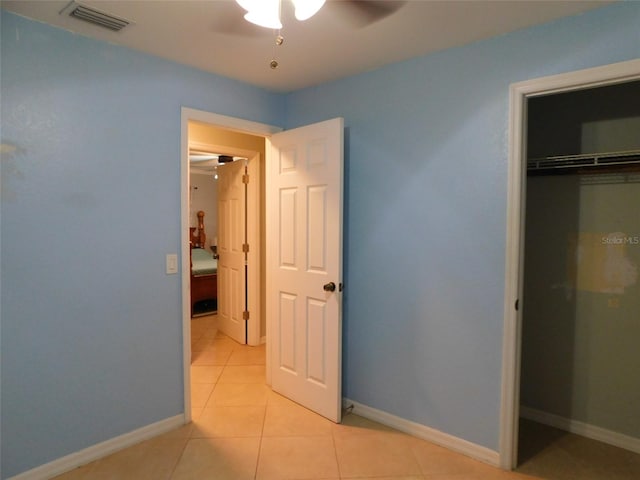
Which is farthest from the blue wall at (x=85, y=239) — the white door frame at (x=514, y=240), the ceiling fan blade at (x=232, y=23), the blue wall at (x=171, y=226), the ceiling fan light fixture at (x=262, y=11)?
the white door frame at (x=514, y=240)

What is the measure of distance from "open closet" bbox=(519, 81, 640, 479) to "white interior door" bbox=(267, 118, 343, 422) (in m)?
1.33

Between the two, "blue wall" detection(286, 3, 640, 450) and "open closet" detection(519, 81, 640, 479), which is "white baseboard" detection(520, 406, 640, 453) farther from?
"blue wall" detection(286, 3, 640, 450)

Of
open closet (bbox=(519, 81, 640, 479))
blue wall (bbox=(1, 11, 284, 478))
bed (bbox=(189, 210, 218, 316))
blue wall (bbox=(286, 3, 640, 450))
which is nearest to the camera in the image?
blue wall (bbox=(1, 11, 284, 478))

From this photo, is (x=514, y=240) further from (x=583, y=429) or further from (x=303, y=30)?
(x=303, y=30)

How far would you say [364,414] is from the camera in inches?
101

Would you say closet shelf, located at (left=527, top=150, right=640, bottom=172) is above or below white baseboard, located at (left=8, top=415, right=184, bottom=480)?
above

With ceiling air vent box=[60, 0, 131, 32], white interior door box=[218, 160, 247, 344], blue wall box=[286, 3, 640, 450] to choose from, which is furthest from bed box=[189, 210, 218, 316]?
ceiling air vent box=[60, 0, 131, 32]

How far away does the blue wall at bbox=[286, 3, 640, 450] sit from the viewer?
1.93 meters

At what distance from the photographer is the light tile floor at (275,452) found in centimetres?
197

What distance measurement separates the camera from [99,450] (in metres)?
2.08

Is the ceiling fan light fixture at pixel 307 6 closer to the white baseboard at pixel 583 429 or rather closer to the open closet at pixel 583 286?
the open closet at pixel 583 286

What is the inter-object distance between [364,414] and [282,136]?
213 cm

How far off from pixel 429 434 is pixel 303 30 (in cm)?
248

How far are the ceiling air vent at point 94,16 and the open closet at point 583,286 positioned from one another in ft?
8.24
